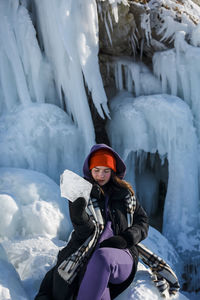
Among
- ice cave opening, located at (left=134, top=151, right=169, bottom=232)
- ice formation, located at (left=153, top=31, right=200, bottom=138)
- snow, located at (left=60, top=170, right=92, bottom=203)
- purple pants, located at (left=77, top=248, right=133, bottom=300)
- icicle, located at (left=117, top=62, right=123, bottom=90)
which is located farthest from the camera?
ice cave opening, located at (left=134, top=151, right=169, bottom=232)

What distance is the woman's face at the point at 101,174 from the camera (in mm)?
1861

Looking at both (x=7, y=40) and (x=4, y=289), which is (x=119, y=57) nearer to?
(x=7, y=40)

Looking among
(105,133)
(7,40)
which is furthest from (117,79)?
(7,40)

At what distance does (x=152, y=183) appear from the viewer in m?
5.59

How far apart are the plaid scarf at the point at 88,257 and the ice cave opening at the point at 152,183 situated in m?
3.42

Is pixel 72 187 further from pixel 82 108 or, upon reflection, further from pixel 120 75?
pixel 120 75

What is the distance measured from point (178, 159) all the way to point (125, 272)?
310 cm

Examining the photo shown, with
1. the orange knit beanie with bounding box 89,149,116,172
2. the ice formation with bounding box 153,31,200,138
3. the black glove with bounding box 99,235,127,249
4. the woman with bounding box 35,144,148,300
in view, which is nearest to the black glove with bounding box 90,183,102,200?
the woman with bounding box 35,144,148,300

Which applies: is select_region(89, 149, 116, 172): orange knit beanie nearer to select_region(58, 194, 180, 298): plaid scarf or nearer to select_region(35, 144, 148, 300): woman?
select_region(35, 144, 148, 300): woman

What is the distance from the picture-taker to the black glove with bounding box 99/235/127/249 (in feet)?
5.32

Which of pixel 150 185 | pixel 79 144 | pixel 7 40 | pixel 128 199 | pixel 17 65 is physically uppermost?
pixel 7 40

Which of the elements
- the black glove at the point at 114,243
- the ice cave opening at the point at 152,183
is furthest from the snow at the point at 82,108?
the black glove at the point at 114,243

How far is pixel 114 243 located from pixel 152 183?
4064mm

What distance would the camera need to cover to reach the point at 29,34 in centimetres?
400
